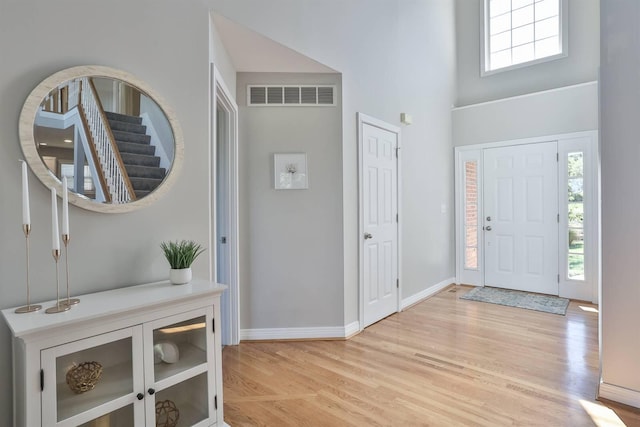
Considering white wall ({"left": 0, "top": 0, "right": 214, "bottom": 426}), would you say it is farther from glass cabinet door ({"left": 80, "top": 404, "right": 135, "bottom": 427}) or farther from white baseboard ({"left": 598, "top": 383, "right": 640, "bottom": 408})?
white baseboard ({"left": 598, "top": 383, "right": 640, "bottom": 408})

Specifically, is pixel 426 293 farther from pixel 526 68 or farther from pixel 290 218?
pixel 526 68

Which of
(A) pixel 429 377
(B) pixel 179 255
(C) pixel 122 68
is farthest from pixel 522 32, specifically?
(B) pixel 179 255

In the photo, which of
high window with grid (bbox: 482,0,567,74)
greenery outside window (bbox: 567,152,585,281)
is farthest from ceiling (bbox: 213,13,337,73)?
high window with grid (bbox: 482,0,567,74)

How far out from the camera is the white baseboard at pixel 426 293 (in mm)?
4068

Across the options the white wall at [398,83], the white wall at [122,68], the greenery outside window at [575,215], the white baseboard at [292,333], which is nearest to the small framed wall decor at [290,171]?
the white wall at [398,83]

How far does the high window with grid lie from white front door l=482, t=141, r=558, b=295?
1.41 meters

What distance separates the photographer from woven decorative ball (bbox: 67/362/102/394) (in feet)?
4.42

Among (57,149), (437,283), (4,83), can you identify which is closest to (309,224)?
(57,149)

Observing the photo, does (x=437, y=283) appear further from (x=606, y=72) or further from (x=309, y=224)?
(x=606, y=72)

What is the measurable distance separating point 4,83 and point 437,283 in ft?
15.3

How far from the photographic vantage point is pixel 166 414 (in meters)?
1.61

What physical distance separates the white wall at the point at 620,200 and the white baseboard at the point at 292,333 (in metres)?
1.87

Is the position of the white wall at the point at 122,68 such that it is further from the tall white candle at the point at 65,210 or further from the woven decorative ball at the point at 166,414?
the woven decorative ball at the point at 166,414

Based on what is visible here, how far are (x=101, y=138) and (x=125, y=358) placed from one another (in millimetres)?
1014
